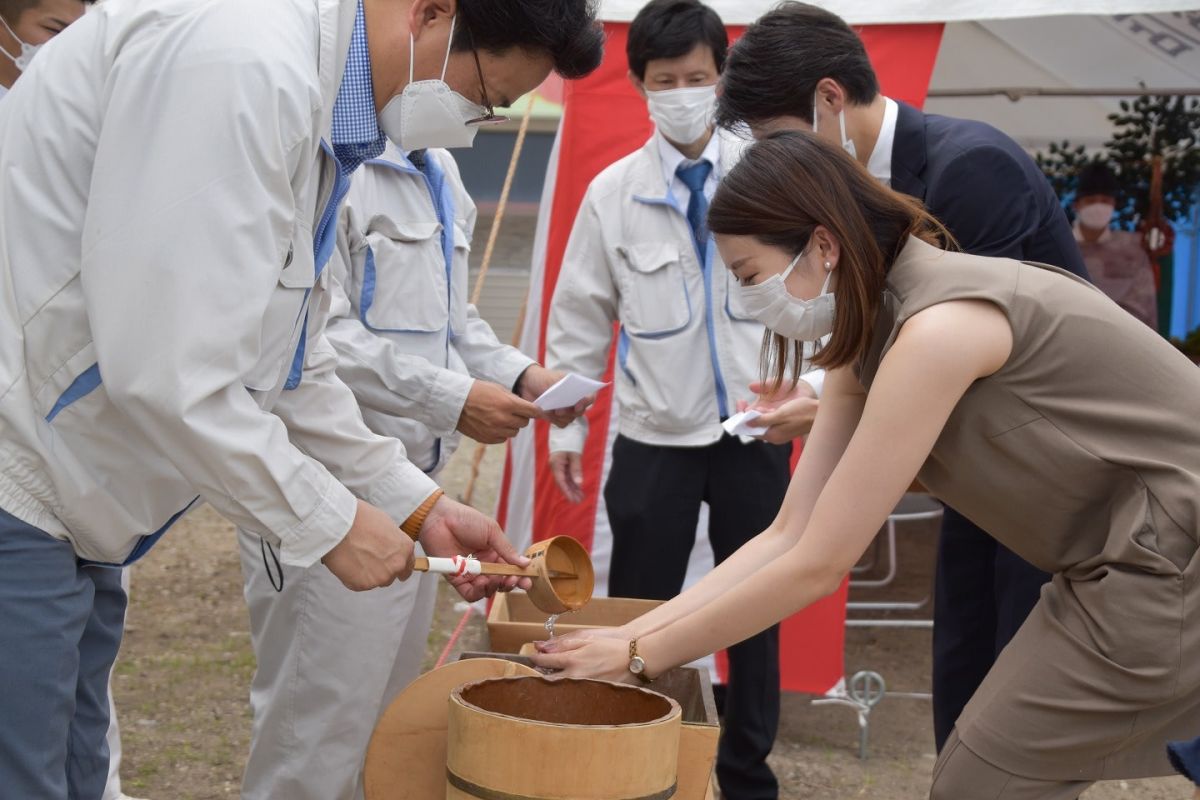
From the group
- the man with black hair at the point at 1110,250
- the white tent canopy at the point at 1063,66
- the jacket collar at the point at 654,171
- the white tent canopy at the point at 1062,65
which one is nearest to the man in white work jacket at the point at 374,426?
the jacket collar at the point at 654,171

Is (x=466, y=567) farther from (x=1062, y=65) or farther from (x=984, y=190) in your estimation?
(x=1062, y=65)

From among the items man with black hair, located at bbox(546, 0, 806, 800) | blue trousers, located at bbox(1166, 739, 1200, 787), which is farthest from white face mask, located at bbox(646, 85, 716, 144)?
blue trousers, located at bbox(1166, 739, 1200, 787)

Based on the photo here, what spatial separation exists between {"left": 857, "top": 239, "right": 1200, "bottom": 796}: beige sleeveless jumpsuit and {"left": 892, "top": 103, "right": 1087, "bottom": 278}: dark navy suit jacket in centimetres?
68

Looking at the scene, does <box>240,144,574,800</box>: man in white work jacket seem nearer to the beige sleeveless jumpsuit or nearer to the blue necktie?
the blue necktie

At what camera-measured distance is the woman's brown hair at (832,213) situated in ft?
6.43

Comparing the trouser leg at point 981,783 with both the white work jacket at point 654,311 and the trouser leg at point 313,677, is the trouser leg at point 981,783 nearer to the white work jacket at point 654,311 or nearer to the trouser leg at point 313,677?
the trouser leg at point 313,677

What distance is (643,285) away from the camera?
346 centimetres

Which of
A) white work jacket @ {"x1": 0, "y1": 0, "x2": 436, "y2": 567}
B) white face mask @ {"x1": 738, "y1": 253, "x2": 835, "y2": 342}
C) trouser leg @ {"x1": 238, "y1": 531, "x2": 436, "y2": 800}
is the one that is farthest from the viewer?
trouser leg @ {"x1": 238, "y1": 531, "x2": 436, "y2": 800}

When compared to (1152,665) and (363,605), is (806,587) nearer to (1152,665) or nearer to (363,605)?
(1152,665)

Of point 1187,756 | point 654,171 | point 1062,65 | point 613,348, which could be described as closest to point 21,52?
point 654,171

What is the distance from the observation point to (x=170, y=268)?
139 cm

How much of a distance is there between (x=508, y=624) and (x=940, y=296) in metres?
1.02

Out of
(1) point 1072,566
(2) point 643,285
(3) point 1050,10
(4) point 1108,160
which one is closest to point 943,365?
(1) point 1072,566

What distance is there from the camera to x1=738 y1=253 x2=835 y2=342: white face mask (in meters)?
2.04
